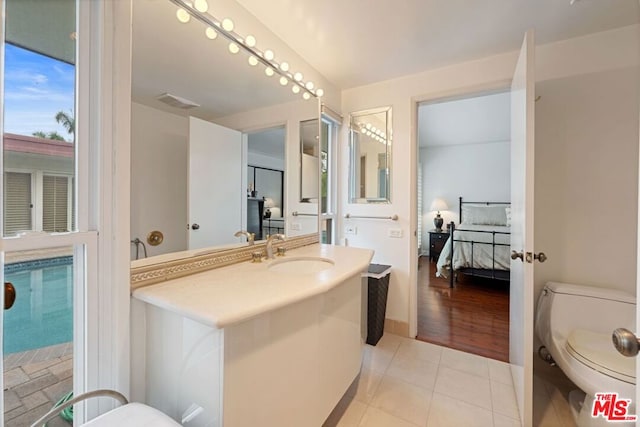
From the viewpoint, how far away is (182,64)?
50.3 inches

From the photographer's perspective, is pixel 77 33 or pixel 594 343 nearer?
pixel 77 33

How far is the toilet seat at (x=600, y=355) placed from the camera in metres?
1.15

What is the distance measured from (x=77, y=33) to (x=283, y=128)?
3.84 ft

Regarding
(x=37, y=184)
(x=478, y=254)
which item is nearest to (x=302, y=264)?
(x=37, y=184)

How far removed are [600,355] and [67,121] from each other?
2.46m

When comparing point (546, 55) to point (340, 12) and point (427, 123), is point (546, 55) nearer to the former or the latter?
point (340, 12)

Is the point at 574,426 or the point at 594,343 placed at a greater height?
the point at 594,343

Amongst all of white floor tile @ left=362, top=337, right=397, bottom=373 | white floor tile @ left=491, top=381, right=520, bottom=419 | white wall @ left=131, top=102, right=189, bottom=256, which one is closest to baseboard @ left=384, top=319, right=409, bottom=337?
white floor tile @ left=362, top=337, right=397, bottom=373

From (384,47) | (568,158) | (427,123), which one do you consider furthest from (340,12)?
(427,123)

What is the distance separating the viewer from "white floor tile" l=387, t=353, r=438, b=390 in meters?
1.77

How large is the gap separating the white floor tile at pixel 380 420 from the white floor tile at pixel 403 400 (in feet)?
0.10

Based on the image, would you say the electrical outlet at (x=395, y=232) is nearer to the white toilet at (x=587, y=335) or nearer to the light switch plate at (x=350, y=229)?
the light switch plate at (x=350, y=229)

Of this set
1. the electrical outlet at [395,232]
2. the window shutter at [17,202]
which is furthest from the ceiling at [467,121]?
the window shutter at [17,202]

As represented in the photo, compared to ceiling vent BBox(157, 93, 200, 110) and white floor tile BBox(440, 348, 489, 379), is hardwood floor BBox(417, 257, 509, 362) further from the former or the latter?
ceiling vent BBox(157, 93, 200, 110)
